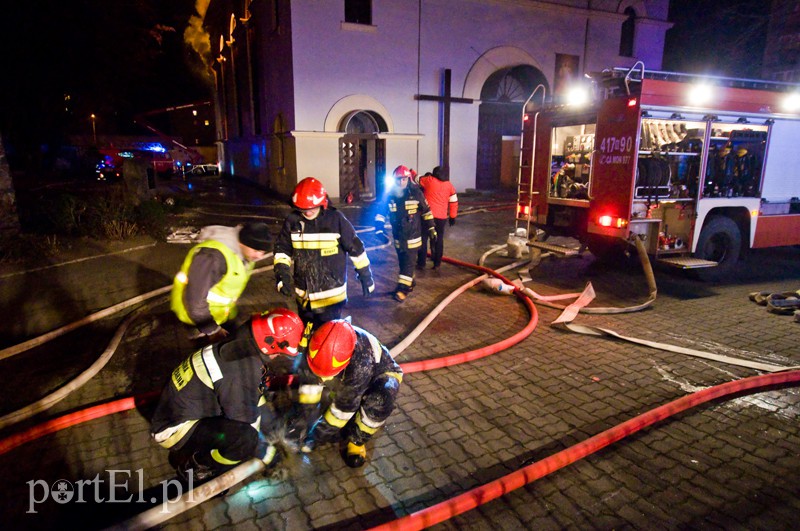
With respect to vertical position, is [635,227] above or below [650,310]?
above

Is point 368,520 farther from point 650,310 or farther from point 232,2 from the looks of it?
point 232,2

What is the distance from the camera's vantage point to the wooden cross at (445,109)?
18.1 m

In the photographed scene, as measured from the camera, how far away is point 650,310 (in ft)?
20.1

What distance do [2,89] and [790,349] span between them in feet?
76.5

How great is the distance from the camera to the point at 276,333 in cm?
265

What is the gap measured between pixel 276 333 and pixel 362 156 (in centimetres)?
1622

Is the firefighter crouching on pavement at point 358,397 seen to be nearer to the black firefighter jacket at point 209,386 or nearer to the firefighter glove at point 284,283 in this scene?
the black firefighter jacket at point 209,386

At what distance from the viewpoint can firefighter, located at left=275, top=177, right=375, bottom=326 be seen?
13.2 feet

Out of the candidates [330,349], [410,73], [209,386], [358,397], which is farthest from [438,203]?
[410,73]

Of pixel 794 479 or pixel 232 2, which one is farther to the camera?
pixel 232 2

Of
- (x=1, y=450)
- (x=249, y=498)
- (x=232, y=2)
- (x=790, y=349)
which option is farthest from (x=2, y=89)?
(x=790, y=349)

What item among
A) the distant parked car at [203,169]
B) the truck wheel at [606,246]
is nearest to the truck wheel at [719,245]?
the truck wheel at [606,246]

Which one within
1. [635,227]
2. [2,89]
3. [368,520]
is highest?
[2,89]

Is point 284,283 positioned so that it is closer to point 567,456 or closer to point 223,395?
point 223,395
